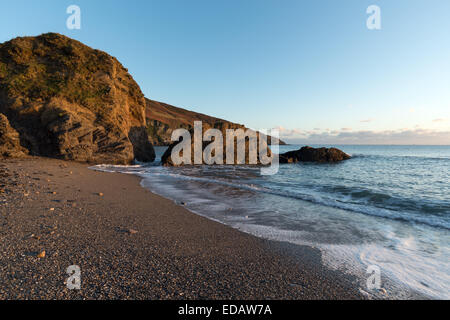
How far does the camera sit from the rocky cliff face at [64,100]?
20703 millimetres

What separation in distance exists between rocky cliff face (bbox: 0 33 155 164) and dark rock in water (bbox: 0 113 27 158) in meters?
1.82

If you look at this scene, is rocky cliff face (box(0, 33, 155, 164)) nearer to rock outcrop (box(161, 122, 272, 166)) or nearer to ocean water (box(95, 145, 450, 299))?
rock outcrop (box(161, 122, 272, 166))

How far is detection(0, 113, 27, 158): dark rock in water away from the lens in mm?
A: 16859

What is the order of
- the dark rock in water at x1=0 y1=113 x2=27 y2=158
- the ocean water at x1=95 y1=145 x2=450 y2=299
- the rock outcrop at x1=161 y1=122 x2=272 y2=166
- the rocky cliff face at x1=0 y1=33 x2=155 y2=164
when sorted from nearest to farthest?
1. the ocean water at x1=95 y1=145 x2=450 y2=299
2. the dark rock in water at x1=0 y1=113 x2=27 y2=158
3. the rocky cliff face at x1=0 y1=33 x2=155 y2=164
4. the rock outcrop at x1=161 y1=122 x2=272 y2=166

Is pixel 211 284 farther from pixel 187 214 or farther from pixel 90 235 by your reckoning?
pixel 187 214

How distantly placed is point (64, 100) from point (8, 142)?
768 centimetres

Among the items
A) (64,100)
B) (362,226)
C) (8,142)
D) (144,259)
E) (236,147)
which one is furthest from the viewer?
(236,147)

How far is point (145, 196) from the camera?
970 centimetres

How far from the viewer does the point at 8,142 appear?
17.3m

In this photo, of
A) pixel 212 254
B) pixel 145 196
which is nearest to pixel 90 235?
pixel 212 254

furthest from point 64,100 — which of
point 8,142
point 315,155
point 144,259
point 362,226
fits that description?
point 315,155

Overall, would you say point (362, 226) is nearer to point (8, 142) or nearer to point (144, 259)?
point (144, 259)

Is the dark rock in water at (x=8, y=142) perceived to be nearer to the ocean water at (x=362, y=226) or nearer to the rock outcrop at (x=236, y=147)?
the rock outcrop at (x=236, y=147)

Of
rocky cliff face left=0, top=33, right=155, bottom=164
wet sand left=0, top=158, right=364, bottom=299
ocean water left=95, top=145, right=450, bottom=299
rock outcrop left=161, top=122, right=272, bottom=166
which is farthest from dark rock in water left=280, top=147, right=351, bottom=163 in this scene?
wet sand left=0, top=158, right=364, bottom=299
